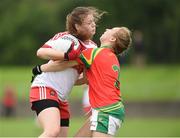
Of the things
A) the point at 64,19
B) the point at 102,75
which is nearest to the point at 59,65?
the point at 102,75

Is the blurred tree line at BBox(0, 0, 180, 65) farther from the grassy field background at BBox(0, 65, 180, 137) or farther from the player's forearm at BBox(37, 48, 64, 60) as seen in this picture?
the player's forearm at BBox(37, 48, 64, 60)

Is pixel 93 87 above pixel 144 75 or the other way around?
above

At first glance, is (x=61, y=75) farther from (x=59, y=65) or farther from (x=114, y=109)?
(x=114, y=109)

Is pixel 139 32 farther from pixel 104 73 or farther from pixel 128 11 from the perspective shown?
pixel 104 73

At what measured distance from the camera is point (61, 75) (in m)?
9.28

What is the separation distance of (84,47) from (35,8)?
2556cm

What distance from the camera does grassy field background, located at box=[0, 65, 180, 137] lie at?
18.3m

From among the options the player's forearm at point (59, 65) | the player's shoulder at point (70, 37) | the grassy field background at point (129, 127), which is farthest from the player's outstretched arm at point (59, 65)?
the grassy field background at point (129, 127)

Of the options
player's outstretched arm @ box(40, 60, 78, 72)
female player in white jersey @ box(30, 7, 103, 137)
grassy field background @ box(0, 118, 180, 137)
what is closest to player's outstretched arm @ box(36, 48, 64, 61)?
female player in white jersey @ box(30, 7, 103, 137)

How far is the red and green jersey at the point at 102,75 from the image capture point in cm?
900

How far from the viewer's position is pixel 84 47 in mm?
9250

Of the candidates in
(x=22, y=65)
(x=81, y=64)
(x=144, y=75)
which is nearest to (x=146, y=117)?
(x=144, y=75)

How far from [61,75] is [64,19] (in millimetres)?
24059

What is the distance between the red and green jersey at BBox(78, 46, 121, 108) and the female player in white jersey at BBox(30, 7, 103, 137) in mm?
174
